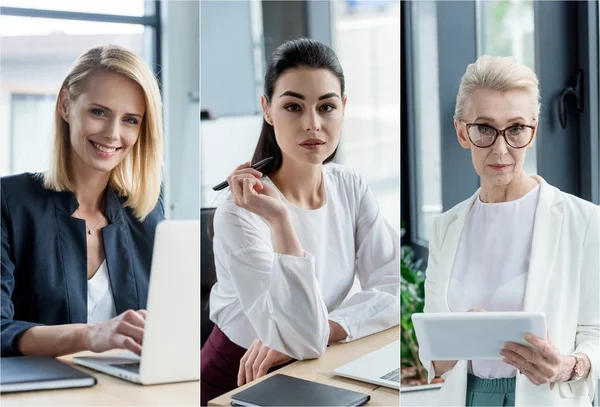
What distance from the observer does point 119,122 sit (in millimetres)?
2752

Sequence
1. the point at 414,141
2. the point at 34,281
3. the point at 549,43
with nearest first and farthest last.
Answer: the point at 34,281 < the point at 549,43 < the point at 414,141

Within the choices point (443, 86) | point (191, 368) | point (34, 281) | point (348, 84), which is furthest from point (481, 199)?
point (34, 281)

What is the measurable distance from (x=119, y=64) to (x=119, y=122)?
0.22m

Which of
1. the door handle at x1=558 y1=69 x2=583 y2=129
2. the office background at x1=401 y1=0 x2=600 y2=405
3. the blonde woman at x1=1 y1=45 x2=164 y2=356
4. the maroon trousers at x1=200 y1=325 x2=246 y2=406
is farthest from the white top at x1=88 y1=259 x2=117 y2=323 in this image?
the door handle at x1=558 y1=69 x2=583 y2=129

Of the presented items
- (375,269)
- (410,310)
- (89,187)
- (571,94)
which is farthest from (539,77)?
(89,187)

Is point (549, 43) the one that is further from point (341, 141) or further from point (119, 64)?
point (119, 64)

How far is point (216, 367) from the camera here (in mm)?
2816

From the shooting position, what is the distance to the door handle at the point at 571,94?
2857 millimetres

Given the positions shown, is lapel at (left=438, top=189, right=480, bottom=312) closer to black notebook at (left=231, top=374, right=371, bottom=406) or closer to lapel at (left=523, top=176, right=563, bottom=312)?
lapel at (left=523, top=176, right=563, bottom=312)

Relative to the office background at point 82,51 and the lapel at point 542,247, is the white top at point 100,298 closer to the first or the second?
the office background at point 82,51

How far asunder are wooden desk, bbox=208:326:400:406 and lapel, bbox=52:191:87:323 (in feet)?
2.03

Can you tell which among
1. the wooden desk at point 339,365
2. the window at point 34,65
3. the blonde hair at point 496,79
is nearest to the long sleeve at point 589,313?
the blonde hair at point 496,79

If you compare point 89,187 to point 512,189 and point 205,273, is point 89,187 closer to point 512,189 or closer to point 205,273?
point 205,273

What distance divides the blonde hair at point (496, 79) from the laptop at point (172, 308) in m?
1.14
